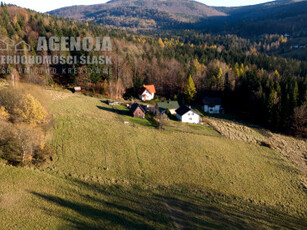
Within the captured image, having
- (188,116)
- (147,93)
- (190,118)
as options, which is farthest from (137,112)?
(147,93)

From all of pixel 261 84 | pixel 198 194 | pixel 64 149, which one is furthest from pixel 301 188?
pixel 261 84

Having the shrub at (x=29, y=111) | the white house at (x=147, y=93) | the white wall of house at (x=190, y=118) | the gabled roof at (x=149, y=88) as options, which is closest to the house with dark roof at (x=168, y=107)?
the white wall of house at (x=190, y=118)

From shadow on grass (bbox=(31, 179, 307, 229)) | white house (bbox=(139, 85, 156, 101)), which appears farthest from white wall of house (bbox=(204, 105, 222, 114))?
shadow on grass (bbox=(31, 179, 307, 229))

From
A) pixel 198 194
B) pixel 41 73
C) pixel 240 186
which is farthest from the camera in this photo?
pixel 41 73

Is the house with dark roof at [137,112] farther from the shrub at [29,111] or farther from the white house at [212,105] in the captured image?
the white house at [212,105]

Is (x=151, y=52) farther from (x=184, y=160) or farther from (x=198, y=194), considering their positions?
(x=198, y=194)
